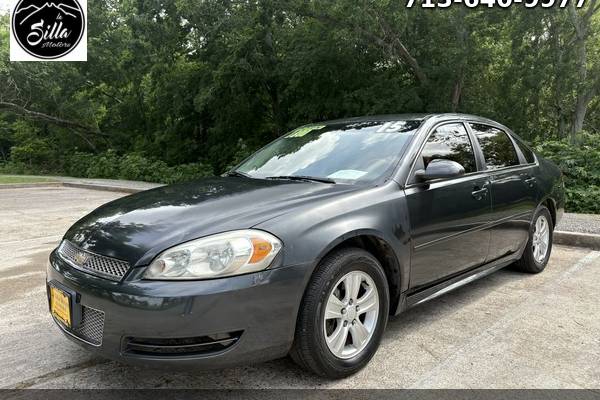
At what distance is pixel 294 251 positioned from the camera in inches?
101

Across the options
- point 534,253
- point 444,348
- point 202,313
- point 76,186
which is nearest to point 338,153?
point 444,348

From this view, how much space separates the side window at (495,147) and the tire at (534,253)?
26.0 inches

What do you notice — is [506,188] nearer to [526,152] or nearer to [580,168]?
[526,152]

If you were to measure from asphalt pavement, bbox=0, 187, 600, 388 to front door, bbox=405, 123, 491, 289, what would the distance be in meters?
0.42

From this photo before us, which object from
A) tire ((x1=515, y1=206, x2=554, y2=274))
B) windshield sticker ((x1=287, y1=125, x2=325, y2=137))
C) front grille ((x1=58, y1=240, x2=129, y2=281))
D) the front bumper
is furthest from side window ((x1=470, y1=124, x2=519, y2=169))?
front grille ((x1=58, y1=240, x2=129, y2=281))

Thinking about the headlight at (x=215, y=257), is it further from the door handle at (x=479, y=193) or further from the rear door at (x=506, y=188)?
the rear door at (x=506, y=188)

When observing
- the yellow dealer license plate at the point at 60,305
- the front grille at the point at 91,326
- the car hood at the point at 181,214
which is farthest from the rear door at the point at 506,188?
the yellow dealer license plate at the point at 60,305

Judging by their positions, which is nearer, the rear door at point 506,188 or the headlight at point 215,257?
the headlight at point 215,257

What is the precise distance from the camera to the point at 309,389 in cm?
275

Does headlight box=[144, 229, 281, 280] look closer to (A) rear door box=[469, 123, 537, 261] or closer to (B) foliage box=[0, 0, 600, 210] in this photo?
(A) rear door box=[469, 123, 537, 261]

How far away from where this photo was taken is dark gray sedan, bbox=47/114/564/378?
7.86ft

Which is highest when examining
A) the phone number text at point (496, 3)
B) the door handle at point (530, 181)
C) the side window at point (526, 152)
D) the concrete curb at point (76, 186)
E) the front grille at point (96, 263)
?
the phone number text at point (496, 3)

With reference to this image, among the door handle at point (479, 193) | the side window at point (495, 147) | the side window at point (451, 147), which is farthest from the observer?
the side window at point (495, 147)

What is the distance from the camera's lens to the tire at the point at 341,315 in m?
2.62
